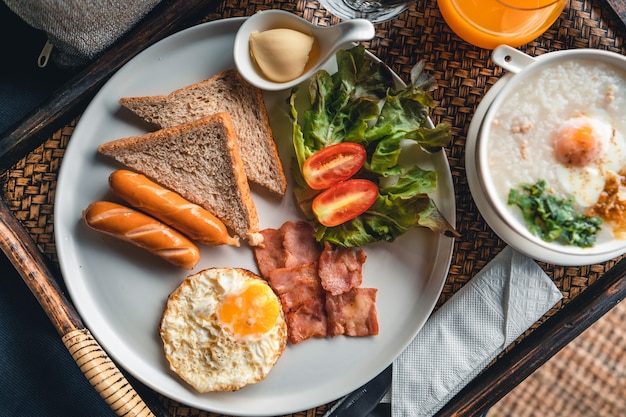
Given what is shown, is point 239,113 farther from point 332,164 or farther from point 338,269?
point 338,269

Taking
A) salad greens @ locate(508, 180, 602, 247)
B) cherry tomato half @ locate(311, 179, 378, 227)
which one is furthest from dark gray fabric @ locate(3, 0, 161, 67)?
salad greens @ locate(508, 180, 602, 247)

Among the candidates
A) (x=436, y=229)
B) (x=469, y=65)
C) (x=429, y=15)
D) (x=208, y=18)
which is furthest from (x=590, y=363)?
(x=208, y=18)

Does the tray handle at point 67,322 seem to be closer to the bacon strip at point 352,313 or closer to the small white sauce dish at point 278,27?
the bacon strip at point 352,313

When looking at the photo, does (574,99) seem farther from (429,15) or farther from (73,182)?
(73,182)

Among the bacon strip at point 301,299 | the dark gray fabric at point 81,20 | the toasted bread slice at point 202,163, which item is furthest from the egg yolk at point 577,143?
the dark gray fabric at point 81,20

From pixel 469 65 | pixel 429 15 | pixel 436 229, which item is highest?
pixel 429 15

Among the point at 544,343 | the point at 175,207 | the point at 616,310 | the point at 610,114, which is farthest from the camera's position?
the point at 616,310

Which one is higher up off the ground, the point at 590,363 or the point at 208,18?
the point at 208,18
